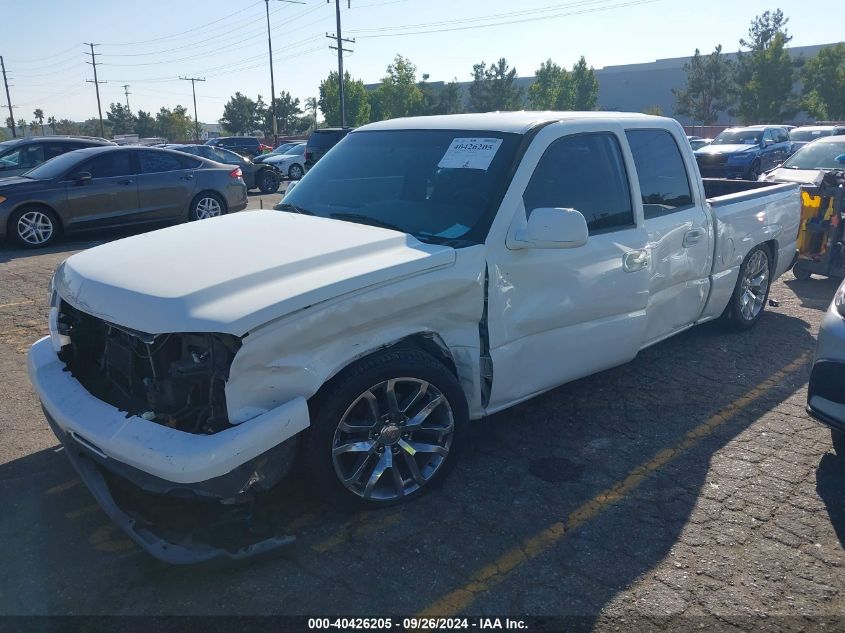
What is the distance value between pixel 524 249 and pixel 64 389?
2329 millimetres

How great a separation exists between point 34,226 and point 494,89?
6110cm

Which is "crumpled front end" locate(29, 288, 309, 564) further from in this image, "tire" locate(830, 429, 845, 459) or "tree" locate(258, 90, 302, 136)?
"tree" locate(258, 90, 302, 136)

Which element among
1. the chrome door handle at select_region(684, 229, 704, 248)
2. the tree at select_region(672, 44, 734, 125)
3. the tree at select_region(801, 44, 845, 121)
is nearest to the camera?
the chrome door handle at select_region(684, 229, 704, 248)

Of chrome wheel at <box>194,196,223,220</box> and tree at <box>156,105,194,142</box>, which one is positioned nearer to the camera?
chrome wheel at <box>194,196,223,220</box>

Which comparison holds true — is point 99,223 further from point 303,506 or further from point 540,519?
point 540,519

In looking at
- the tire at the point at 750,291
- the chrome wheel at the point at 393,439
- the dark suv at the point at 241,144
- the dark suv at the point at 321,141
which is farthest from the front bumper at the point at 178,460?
the dark suv at the point at 241,144

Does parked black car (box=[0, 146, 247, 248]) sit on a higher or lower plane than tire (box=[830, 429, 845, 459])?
higher

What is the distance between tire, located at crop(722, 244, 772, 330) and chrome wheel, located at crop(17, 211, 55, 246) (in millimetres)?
9381

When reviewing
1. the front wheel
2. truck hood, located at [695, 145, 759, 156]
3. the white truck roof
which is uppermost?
the white truck roof

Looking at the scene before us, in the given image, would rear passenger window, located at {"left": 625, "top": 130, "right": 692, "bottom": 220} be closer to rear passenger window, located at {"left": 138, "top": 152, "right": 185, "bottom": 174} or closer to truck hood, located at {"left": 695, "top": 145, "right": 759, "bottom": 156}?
rear passenger window, located at {"left": 138, "top": 152, "right": 185, "bottom": 174}

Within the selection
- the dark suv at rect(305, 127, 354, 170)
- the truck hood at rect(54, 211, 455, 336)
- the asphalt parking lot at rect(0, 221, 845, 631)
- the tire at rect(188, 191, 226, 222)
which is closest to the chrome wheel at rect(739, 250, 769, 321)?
the asphalt parking lot at rect(0, 221, 845, 631)

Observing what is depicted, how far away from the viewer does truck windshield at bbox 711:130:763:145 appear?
71.4 feet

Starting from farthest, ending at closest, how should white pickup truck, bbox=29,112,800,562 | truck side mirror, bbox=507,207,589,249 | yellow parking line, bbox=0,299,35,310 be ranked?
yellow parking line, bbox=0,299,35,310 < truck side mirror, bbox=507,207,589,249 < white pickup truck, bbox=29,112,800,562

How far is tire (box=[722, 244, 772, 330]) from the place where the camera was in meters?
5.81
